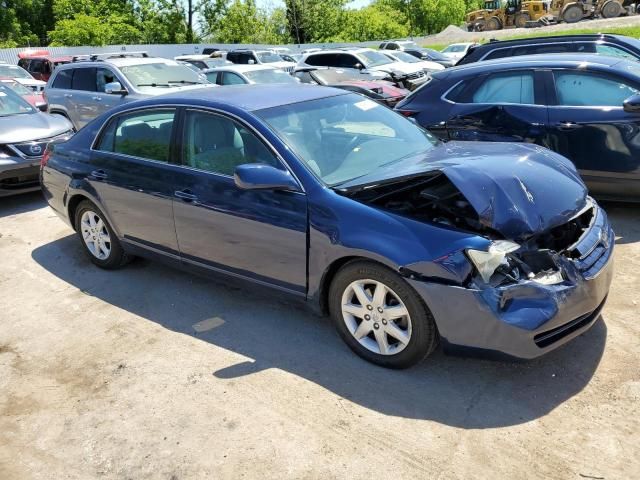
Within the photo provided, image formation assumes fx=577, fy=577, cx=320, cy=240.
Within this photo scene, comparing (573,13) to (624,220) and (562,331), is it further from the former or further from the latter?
(562,331)

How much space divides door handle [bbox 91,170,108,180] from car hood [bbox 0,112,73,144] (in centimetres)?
335

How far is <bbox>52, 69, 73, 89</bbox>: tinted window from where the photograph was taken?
11.1 m

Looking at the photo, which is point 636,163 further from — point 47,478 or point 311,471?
point 47,478

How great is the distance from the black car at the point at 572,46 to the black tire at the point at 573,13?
36.4 m

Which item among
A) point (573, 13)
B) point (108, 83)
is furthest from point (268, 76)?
point (573, 13)

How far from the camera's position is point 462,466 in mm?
2725

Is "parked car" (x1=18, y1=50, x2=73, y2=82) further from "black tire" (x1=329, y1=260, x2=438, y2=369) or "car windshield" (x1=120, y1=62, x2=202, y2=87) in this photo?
"black tire" (x1=329, y1=260, x2=438, y2=369)

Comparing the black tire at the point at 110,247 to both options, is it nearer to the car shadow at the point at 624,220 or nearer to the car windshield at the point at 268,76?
the car shadow at the point at 624,220

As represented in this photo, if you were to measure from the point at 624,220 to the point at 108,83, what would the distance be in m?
8.38

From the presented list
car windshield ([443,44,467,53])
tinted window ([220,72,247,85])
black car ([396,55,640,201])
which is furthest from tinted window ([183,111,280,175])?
car windshield ([443,44,467,53])

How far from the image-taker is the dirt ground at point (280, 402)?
2.81m

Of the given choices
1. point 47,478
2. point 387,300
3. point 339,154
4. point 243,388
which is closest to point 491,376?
point 387,300

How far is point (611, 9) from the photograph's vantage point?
40.0 metres

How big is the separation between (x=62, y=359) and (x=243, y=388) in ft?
4.62
